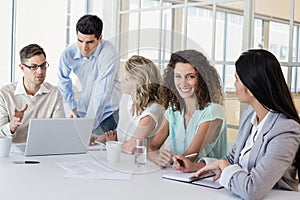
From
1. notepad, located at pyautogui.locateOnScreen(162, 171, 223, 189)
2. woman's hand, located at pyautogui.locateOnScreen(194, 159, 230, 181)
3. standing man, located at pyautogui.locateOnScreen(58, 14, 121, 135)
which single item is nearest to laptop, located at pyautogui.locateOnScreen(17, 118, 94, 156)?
standing man, located at pyautogui.locateOnScreen(58, 14, 121, 135)

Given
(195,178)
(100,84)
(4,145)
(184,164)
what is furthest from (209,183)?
(4,145)

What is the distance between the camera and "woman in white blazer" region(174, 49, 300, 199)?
1436 mm

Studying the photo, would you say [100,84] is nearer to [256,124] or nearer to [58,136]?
[58,136]

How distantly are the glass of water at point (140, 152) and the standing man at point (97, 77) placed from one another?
0.47 feet

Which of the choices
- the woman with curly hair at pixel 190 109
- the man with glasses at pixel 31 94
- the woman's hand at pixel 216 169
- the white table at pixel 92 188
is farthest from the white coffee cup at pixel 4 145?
the woman's hand at pixel 216 169

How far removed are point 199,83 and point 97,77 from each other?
0.51m

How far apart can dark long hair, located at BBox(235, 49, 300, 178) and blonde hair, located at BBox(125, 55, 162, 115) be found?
0.47 meters

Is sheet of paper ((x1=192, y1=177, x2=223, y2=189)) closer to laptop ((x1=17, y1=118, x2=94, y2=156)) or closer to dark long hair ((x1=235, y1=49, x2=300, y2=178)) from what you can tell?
dark long hair ((x1=235, y1=49, x2=300, y2=178))

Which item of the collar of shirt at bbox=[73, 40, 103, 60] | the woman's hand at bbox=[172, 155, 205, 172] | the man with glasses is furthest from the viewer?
the man with glasses

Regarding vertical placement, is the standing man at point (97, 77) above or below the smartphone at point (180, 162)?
above

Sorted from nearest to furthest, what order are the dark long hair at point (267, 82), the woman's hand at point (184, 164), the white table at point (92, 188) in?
1. the white table at point (92, 188)
2. the dark long hair at point (267, 82)
3. the woman's hand at point (184, 164)

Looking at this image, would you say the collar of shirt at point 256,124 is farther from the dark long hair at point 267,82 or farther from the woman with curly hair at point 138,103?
the woman with curly hair at point 138,103

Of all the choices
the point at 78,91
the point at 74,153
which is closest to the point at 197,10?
the point at 78,91

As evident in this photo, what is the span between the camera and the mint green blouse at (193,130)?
197 centimetres
